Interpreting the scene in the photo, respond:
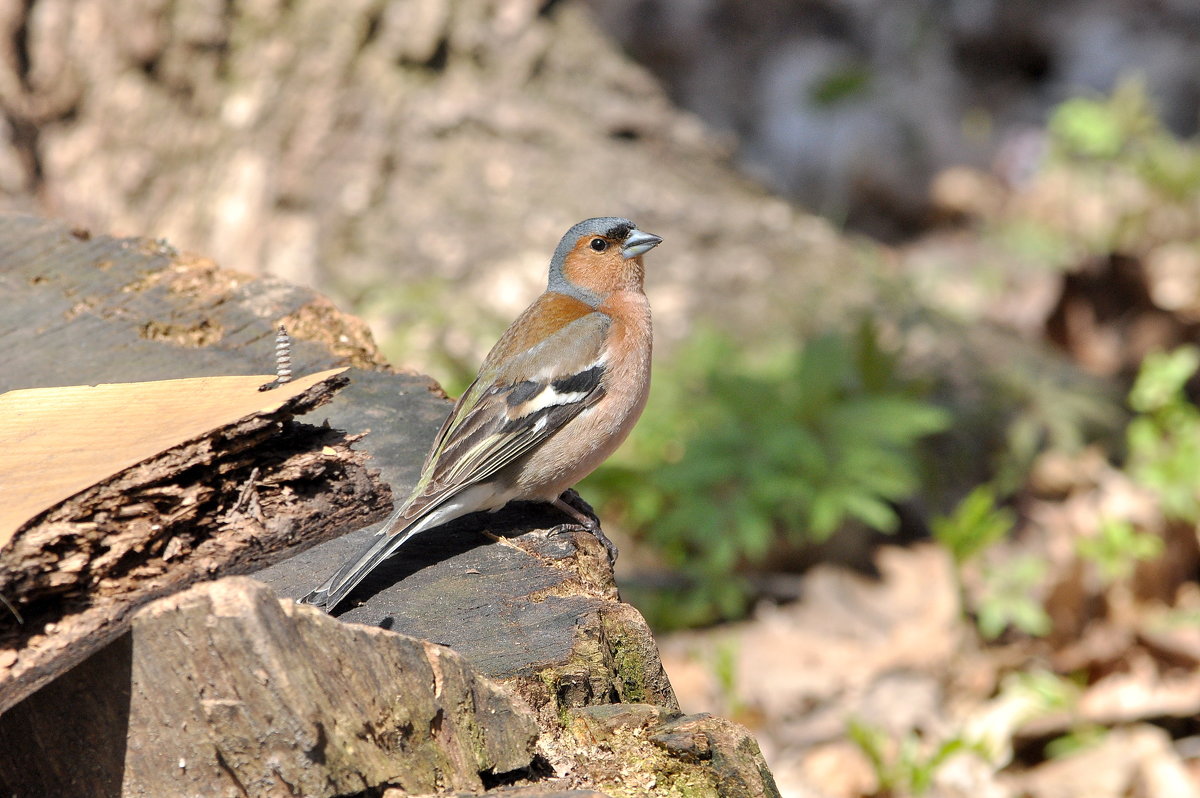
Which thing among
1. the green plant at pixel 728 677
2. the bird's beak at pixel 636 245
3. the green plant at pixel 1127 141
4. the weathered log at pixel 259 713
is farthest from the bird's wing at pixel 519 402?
the green plant at pixel 1127 141

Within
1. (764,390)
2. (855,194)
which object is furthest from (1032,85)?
(764,390)

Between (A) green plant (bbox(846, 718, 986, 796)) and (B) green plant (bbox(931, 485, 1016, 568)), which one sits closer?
(A) green plant (bbox(846, 718, 986, 796))

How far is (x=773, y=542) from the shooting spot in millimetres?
5426

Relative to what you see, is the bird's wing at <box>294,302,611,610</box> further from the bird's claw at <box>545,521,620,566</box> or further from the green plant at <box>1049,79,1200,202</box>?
the green plant at <box>1049,79,1200,202</box>

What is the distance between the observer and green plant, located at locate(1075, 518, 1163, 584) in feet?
15.6

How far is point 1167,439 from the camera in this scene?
5.61m

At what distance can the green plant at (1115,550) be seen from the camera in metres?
4.77

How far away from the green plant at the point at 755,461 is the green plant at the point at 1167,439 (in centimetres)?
103

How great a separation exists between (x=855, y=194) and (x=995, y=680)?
17.0ft

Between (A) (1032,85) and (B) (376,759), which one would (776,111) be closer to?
(A) (1032,85)

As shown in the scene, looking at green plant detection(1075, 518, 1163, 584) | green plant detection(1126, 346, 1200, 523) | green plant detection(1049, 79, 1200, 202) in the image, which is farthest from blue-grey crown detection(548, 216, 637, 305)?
green plant detection(1049, 79, 1200, 202)

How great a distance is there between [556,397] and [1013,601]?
94.5 inches

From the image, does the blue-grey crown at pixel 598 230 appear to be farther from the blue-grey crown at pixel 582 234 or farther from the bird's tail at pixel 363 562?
the bird's tail at pixel 363 562

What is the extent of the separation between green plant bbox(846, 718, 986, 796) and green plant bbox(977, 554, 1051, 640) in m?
0.69
